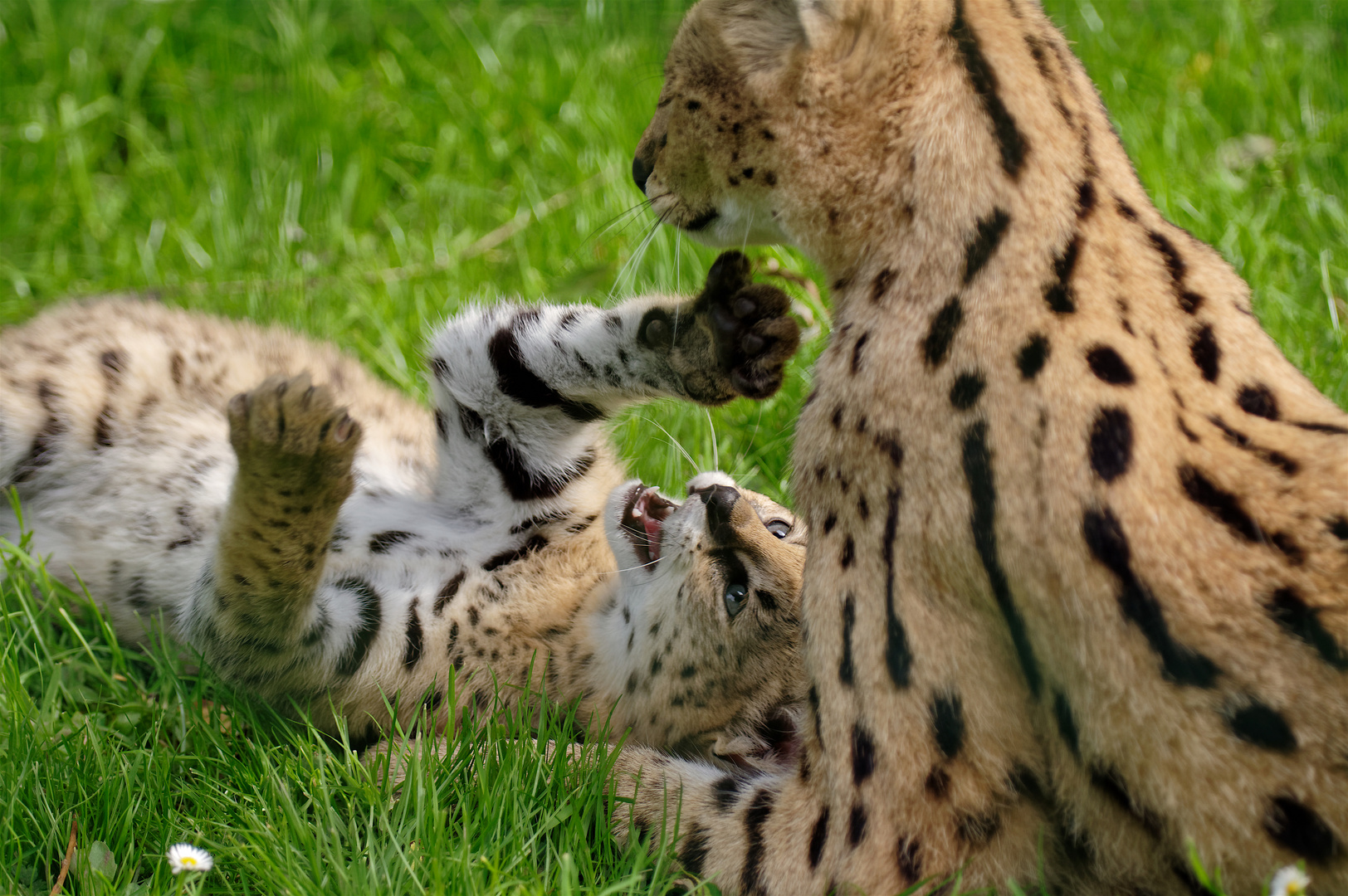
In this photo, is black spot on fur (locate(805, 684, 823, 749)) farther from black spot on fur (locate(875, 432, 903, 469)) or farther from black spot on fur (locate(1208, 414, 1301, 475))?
black spot on fur (locate(1208, 414, 1301, 475))

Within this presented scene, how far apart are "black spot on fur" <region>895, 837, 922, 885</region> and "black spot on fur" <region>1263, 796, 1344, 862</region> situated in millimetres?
684

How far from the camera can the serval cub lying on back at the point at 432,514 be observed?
146 inches

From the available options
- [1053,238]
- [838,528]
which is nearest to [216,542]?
[838,528]

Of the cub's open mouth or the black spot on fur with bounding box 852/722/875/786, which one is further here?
the cub's open mouth

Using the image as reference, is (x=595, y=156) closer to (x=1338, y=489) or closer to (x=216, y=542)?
(x=216, y=542)

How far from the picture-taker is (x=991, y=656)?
2648 millimetres

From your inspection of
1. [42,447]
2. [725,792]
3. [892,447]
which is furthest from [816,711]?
[42,447]

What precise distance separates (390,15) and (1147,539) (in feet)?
21.8

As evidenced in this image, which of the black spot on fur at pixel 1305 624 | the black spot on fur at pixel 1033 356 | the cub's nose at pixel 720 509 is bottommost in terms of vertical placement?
the black spot on fur at pixel 1305 624

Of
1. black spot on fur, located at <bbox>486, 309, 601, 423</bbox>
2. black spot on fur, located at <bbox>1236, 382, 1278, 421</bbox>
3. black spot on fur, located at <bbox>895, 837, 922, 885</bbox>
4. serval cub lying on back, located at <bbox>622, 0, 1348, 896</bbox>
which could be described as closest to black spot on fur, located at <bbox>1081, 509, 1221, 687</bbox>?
serval cub lying on back, located at <bbox>622, 0, 1348, 896</bbox>

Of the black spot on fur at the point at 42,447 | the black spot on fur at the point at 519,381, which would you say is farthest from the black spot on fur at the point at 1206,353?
the black spot on fur at the point at 42,447

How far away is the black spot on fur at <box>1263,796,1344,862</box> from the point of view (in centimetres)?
237

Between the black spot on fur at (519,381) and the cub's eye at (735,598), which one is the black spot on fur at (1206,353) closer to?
the cub's eye at (735,598)

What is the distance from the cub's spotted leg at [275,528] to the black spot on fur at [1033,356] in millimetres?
1840
